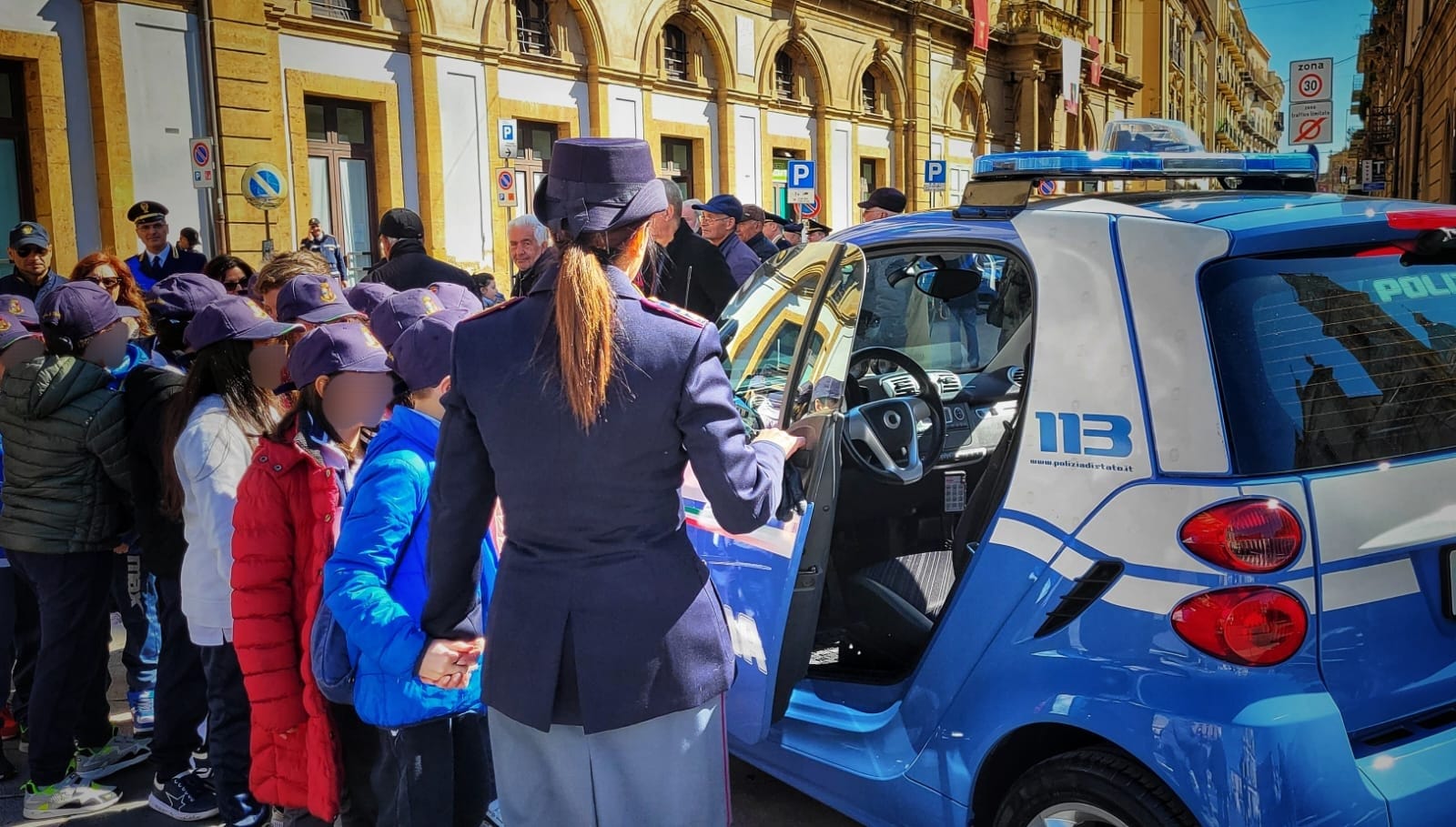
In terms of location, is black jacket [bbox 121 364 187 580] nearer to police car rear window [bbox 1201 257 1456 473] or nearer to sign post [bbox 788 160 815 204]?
police car rear window [bbox 1201 257 1456 473]

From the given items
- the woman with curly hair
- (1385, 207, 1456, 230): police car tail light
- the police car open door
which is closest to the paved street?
the police car open door

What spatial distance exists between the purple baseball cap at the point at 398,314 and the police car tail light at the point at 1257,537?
2.02 m

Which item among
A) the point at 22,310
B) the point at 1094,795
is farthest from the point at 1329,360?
the point at 22,310

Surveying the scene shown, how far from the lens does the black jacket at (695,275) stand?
6777mm

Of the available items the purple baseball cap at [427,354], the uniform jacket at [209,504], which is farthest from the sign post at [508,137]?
the purple baseball cap at [427,354]

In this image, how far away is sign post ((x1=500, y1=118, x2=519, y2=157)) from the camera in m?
16.4

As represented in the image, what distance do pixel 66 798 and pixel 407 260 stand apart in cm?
363

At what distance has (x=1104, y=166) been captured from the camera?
108 inches

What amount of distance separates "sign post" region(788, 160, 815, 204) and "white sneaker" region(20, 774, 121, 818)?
1420cm

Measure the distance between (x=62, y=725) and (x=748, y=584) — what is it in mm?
2689

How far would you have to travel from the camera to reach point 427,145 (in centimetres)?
1638

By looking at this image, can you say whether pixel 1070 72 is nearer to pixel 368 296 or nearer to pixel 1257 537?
pixel 368 296

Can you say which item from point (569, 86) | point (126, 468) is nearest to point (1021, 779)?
point (126, 468)

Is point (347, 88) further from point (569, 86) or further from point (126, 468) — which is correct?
point (126, 468)
